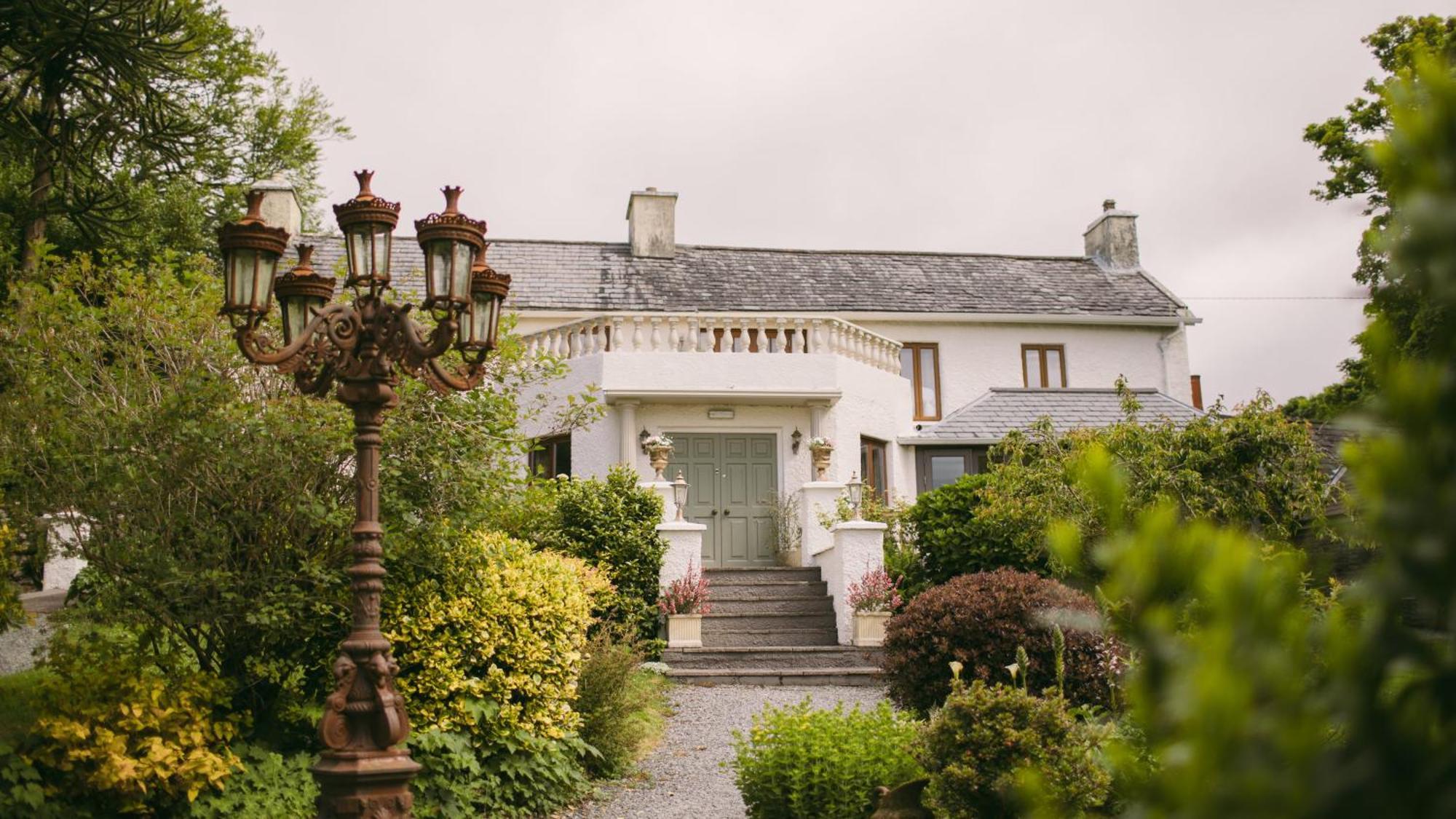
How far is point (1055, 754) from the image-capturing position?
6.34 metres

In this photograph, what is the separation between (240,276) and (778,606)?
38.0 ft

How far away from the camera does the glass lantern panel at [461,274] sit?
6.48 m

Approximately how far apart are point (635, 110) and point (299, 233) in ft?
27.0

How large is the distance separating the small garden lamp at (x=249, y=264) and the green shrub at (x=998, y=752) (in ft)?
16.5

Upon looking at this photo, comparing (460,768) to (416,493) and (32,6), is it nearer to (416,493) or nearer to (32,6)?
(416,493)

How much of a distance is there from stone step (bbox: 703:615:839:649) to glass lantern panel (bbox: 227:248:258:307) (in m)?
10.2

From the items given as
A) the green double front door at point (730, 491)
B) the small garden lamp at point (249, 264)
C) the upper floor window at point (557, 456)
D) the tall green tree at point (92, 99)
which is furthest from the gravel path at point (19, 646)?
the green double front door at point (730, 491)

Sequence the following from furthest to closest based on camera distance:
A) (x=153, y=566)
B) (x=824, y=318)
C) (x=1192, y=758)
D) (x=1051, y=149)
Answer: (x=824, y=318), (x=1051, y=149), (x=153, y=566), (x=1192, y=758)

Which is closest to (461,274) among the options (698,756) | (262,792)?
(262,792)

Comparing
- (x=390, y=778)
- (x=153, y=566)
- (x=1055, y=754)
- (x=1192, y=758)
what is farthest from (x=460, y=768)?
(x=1192, y=758)

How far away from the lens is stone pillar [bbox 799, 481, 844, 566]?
17.8 meters

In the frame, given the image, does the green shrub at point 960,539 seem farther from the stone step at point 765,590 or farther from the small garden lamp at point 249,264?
the small garden lamp at point 249,264

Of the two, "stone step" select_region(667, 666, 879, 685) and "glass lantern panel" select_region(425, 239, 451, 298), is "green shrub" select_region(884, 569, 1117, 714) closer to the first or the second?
"stone step" select_region(667, 666, 879, 685)

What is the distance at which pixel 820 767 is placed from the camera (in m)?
7.24
